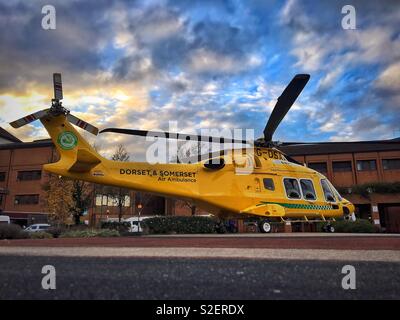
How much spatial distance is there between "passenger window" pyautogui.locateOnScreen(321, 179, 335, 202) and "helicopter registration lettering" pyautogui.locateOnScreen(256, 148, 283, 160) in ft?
10.3

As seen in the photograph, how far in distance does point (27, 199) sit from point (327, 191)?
48017 millimetres

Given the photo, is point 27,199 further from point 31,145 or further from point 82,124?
point 82,124

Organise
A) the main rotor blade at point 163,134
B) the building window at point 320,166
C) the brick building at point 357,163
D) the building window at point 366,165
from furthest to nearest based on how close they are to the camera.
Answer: the building window at point 320,166
the building window at point 366,165
the brick building at point 357,163
the main rotor blade at point 163,134

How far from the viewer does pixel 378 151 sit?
150ft

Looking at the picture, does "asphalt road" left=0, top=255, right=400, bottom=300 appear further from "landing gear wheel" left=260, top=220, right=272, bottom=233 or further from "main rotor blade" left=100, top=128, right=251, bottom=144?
"landing gear wheel" left=260, top=220, right=272, bottom=233

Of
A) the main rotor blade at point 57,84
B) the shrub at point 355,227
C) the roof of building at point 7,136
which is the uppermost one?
the roof of building at point 7,136

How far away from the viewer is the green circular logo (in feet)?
44.2

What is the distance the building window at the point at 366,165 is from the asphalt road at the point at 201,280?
46604 millimetres

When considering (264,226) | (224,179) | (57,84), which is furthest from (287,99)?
(57,84)

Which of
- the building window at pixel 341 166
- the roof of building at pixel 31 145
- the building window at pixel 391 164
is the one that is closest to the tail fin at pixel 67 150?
the roof of building at pixel 31 145

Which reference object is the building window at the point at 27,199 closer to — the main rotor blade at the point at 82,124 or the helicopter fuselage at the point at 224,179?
the helicopter fuselage at the point at 224,179

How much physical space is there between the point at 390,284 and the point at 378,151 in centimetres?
4847

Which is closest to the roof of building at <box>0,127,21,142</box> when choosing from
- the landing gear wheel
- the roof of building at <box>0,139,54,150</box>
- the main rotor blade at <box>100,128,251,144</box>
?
the roof of building at <box>0,139,54,150</box>

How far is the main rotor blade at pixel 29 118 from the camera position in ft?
37.7
